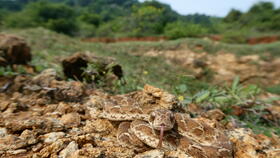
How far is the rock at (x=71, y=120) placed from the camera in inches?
62.0

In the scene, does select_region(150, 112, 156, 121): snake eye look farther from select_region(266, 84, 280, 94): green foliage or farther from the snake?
select_region(266, 84, 280, 94): green foliage

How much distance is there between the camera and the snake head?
1381 mm

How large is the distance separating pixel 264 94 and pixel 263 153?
8.91 metres

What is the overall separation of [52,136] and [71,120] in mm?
284

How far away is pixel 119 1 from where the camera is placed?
201 ft

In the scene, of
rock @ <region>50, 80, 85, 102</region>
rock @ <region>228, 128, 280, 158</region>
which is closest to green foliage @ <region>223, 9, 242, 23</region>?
rock @ <region>228, 128, 280, 158</region>

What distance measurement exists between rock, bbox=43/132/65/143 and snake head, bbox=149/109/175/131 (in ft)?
2.32

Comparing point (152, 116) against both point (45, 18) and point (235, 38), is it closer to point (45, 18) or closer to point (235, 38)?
point (235, 38)

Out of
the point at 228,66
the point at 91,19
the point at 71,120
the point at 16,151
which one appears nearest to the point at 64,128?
the point at 71,120

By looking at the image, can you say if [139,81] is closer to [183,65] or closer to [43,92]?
[43,92]

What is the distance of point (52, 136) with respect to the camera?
1.35m

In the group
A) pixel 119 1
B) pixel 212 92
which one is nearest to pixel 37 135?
pixel 212 92

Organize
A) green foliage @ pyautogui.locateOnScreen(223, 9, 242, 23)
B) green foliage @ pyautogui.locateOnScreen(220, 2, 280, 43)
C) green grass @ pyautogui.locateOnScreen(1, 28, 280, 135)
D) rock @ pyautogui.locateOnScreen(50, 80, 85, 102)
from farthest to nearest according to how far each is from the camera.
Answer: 1. green foliage @ pyautogui.locateOnScreen(223, 9, 242, 23)
2. green foliage @ pyautogui.locateOnScreen(220, 2, 280, 43)
3. green grass @ pyautogui.locateOnScreen(1, 28, 280, 135)
4. rock @ pyautogui.locateOnScreen(50, 80, 85, 102)

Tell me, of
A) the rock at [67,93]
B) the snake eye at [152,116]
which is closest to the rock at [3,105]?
the rock at [67,93]
